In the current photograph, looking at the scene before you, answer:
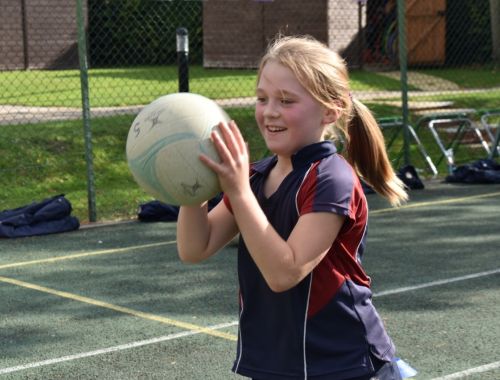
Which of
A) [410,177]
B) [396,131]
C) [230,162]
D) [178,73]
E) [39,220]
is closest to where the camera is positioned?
[230,162]

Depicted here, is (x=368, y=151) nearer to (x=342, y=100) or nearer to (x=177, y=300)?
(x=342, y=100)

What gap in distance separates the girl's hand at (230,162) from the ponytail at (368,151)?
571 millimetres

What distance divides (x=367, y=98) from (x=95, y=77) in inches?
203

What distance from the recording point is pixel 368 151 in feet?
10.8

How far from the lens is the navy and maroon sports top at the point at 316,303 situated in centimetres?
298

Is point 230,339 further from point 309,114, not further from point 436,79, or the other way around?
point 436,79

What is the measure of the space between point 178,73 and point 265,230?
904 cm

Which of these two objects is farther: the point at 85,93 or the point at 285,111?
the point at 85,93

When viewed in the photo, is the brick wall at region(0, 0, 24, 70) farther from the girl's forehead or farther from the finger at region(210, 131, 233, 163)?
the finger at region(210, 131, 233, 163)

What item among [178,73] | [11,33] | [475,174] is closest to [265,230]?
[178,73]

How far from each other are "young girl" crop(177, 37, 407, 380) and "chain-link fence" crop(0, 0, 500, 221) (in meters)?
7.52

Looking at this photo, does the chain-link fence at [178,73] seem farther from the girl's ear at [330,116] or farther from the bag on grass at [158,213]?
the girl's ear at [330,116]

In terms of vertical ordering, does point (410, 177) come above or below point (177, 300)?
below

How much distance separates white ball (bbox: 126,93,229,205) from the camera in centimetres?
281
